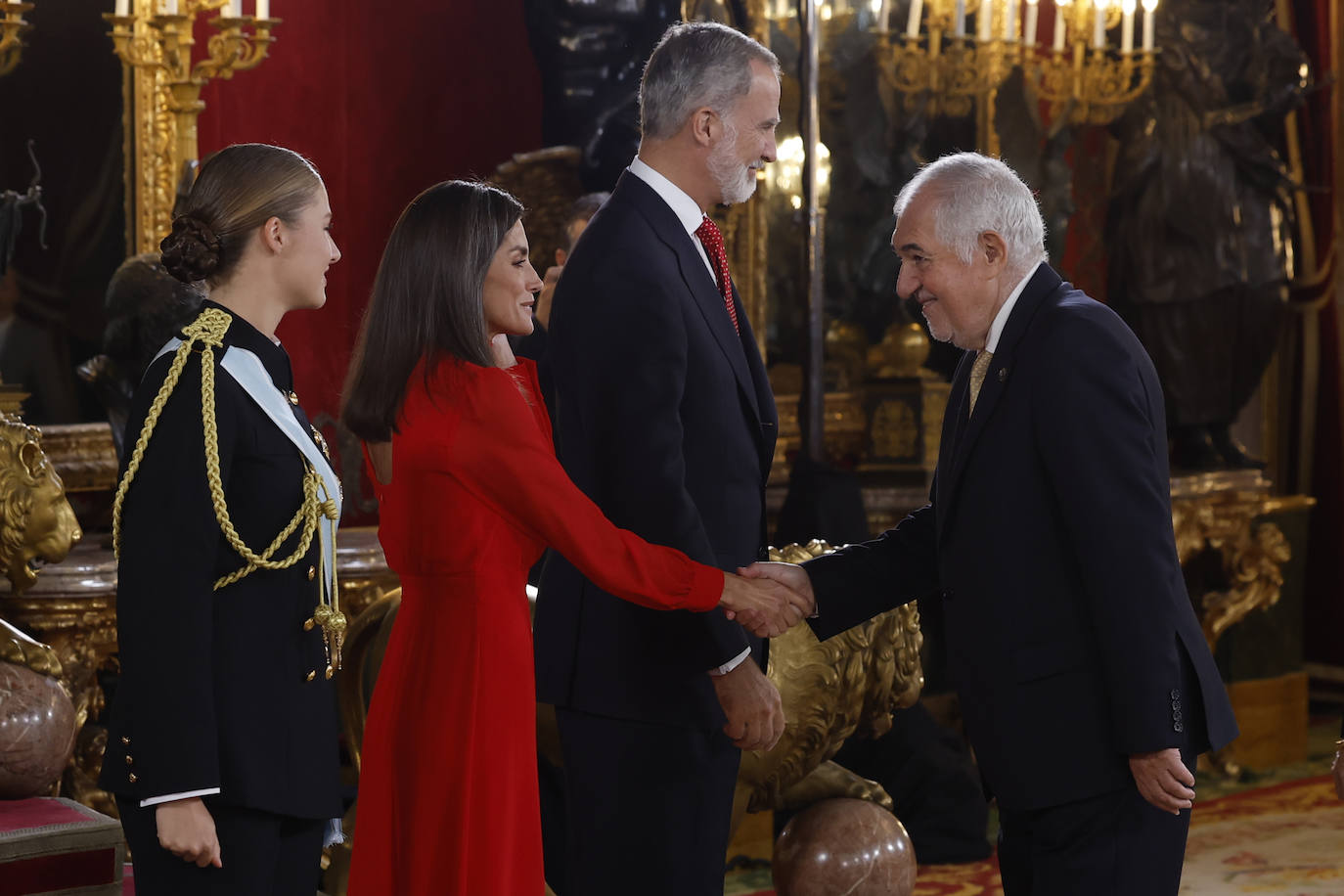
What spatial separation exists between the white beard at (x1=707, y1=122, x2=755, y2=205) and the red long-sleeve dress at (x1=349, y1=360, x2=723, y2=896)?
507 mm

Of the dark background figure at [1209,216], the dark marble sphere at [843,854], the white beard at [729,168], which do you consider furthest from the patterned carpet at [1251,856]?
the white beard at [729,168]

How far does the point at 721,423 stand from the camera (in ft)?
8.32

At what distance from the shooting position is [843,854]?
3.63 metres

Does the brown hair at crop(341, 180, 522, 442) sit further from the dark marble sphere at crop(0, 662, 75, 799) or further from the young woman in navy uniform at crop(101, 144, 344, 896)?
the dark marble sphere at crop(0, 662, 75, 799)

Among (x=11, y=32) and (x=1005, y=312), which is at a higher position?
(x=11, y=32)

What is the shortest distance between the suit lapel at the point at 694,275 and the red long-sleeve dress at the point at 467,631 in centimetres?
34

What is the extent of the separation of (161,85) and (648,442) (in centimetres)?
322

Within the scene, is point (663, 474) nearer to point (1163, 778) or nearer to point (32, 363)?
point (1163, 778)

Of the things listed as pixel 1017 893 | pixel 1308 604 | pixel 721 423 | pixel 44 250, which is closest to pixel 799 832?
pixel 1017 893

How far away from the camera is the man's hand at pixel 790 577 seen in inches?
104

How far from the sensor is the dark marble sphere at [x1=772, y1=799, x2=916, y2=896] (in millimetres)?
3623

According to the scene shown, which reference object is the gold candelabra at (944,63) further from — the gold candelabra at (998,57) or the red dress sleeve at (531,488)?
the red dress sleeve at (531,488)

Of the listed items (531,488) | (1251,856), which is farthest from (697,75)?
(1251,856)

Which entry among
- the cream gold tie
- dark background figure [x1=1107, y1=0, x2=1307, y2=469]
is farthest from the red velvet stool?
dark background figure [x1=1107, y1=0, x2=1307, y2=469]
